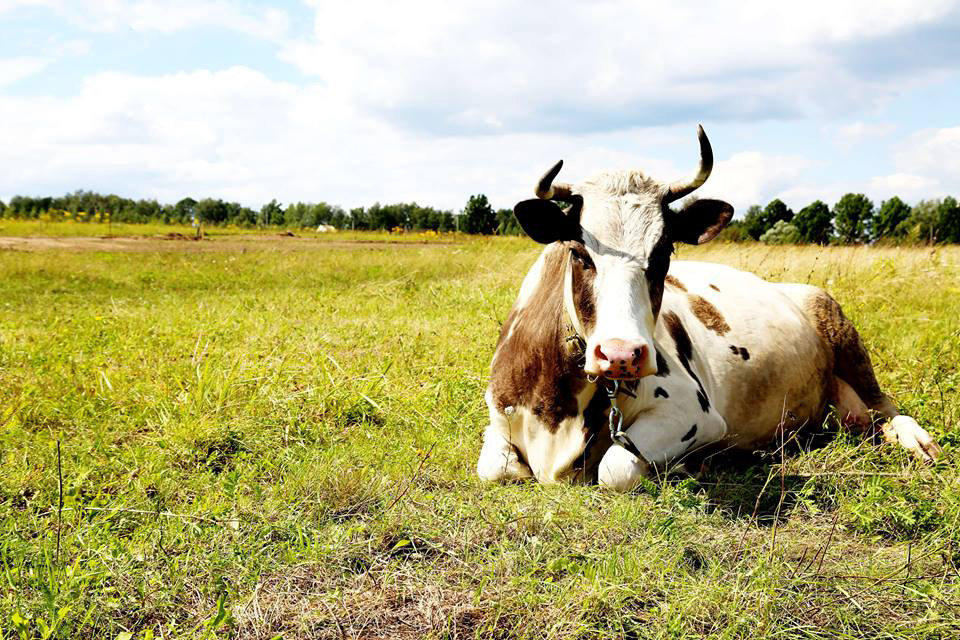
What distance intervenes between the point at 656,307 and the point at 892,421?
2435 millimetres

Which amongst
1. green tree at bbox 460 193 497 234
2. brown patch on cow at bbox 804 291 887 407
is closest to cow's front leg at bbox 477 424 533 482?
brown patch on cow at bbox 804 291 887 407

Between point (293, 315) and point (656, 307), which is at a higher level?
point (656, 307)

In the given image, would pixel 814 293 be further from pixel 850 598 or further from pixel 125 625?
pixel 125 625

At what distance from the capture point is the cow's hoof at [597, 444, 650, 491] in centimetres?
348

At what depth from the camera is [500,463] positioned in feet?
12.5

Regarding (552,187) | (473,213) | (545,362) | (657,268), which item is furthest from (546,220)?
(473,213)

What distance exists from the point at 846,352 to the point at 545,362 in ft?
9.34

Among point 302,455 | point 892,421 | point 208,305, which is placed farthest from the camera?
point 208,305

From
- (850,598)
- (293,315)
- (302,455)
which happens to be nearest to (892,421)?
(850,598)

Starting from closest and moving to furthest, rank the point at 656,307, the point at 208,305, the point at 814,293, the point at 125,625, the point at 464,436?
the point at 125,625 < the point at 656,307 < the point at 464,436 < the point at 814,293 < the point at 208,305

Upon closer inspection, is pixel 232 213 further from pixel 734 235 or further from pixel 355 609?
pixel 355 609

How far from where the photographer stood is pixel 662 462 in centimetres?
370

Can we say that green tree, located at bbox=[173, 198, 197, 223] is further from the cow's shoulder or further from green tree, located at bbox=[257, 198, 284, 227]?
the cow's shoulder

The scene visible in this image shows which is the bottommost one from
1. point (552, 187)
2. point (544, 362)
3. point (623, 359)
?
point (544, 362)
